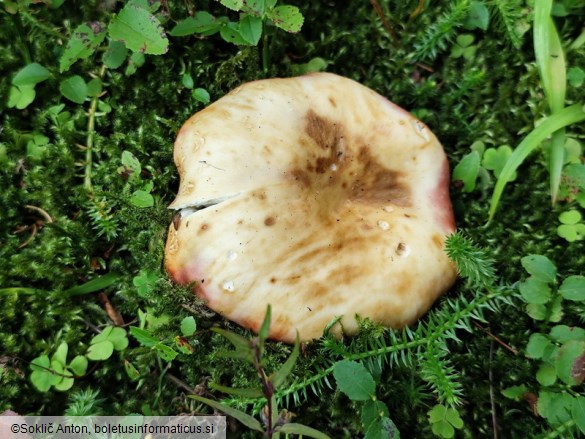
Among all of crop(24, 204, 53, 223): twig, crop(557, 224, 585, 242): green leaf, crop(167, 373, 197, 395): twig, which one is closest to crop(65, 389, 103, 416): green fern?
crop(167, 373, 197, 395): twig

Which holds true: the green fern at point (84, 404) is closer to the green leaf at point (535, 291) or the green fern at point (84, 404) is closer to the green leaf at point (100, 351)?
the green leaf at point (100, 351)

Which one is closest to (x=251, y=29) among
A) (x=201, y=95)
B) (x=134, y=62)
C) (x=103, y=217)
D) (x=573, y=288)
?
(x=201, y=95)

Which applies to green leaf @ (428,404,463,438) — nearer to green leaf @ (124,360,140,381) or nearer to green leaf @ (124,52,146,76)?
green leaf @ (124,360,140,381)

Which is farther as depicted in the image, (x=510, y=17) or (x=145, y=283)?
(x=510, y=17)

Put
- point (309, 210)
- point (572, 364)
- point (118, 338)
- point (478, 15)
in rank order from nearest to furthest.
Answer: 1. point (572, 364)
2. point (309, 210)
3. point (118, 338)
4. point (478, 15)

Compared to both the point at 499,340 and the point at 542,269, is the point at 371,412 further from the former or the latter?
the point at 542,269

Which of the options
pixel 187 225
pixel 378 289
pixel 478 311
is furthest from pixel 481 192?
pixel 187 225

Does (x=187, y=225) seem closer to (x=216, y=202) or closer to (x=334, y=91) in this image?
(x=216, y=202)
